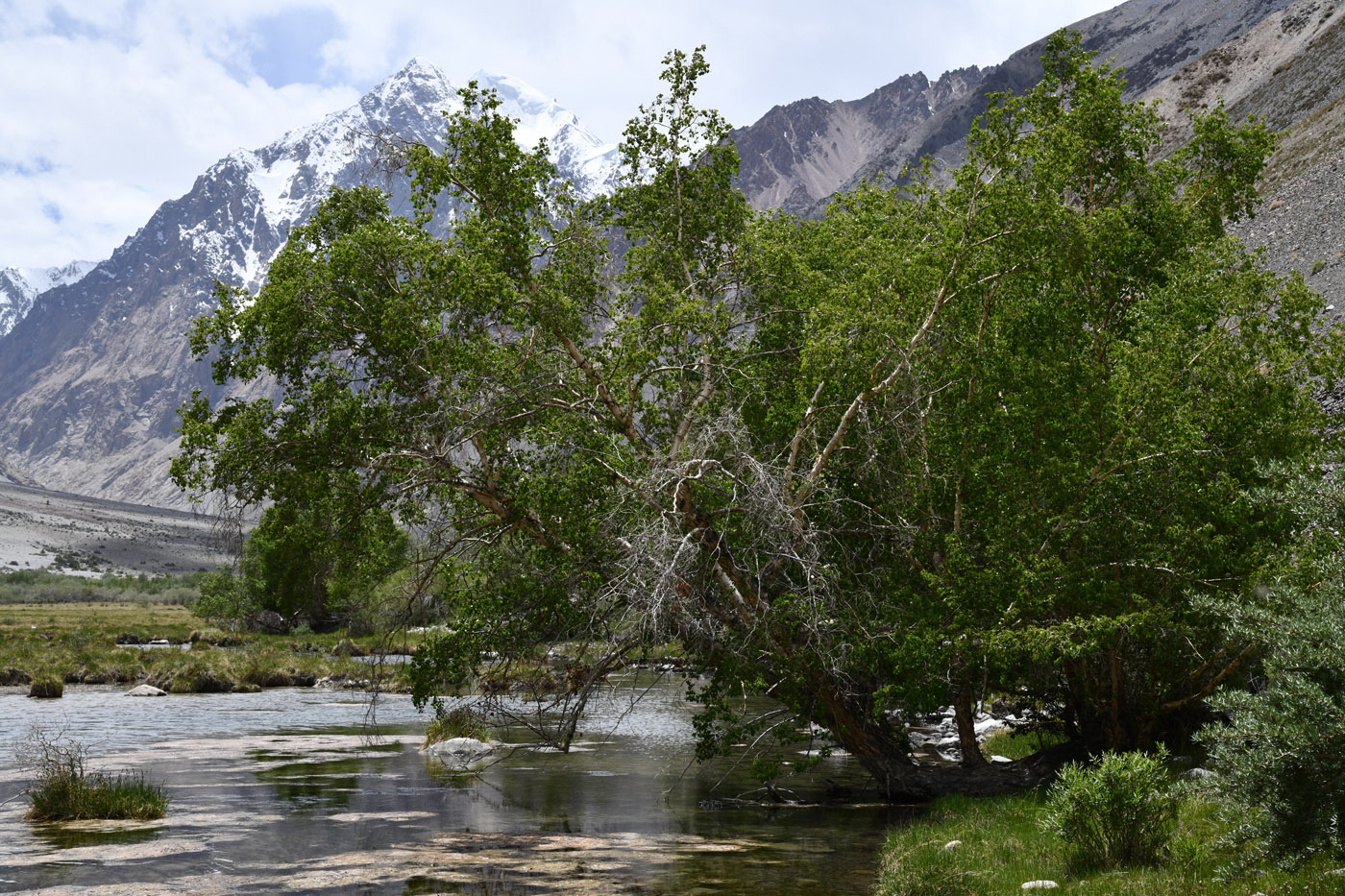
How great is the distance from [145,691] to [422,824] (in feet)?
91.5

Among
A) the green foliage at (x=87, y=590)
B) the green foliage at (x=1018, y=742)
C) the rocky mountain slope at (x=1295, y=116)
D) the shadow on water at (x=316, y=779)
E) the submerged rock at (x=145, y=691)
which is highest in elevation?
the rocky mountain slope at (x=1295, y=116)

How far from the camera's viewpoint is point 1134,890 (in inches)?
408

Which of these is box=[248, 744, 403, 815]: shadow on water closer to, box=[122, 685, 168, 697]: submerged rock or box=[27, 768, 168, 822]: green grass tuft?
box=[27, 768, 168, 822]: green grass tuft

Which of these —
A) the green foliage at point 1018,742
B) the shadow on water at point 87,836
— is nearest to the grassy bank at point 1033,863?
the green foliage at point 1018,742

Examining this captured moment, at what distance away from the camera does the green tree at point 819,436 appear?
1714 centimetres

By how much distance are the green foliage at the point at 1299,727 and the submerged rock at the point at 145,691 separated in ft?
135

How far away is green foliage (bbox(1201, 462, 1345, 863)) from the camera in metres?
8.54

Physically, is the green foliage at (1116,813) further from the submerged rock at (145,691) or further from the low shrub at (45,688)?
the low shrub at (45,688)

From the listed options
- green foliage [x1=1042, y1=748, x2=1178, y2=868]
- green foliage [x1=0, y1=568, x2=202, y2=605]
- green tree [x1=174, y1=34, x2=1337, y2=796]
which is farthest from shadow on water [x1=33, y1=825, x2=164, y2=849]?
green foliage [x1=0, y1=568, x2=202, y2=605]

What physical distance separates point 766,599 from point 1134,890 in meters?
9.93

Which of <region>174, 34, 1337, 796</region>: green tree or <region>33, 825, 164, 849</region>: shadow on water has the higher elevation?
<region>174, 34, 1337, 796</region>: green tree

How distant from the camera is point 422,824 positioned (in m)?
18.4

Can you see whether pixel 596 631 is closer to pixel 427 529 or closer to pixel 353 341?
pixel 427 529

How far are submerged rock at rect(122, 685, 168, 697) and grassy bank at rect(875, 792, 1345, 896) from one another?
112 ft
